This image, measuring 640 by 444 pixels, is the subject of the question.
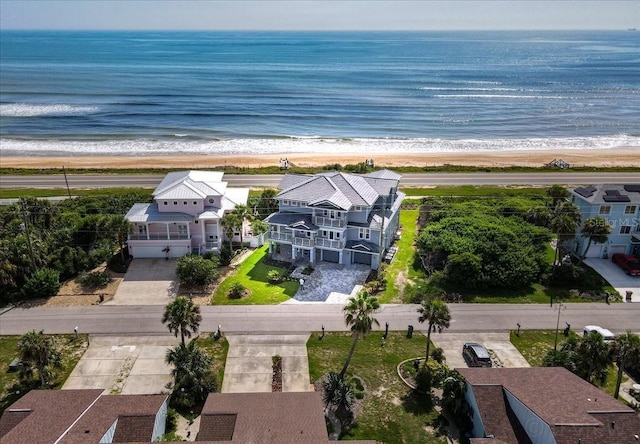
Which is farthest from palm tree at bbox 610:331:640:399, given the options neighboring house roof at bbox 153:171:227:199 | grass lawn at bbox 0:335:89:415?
neighboring house roof at bbox 153:171:227:199

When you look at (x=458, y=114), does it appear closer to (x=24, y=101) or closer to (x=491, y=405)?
(x=491, y=405)

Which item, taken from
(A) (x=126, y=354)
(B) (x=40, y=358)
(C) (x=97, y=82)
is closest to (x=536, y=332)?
(A) (x=126, y=354)

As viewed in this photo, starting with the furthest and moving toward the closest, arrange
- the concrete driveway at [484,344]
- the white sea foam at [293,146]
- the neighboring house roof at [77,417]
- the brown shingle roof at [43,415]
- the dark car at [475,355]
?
the white sea foam at [293,146] → the concrete driveway at [484,344] → the dark car at [475,355] → the neighboring house roof at [77,417] → the brown shingle roof at [43,415]

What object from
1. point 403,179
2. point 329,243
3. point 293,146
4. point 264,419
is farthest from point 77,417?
point 293,146

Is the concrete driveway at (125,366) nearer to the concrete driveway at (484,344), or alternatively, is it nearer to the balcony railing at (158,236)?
the balcony railing at (158,236)

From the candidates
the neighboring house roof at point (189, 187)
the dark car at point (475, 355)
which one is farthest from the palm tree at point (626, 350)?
the neighboring house roof at point (189, 187)

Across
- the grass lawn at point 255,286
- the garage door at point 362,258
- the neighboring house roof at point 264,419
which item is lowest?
the neighboring house roof at point 264,419

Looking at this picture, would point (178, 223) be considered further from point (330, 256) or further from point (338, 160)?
point (338, 160)
